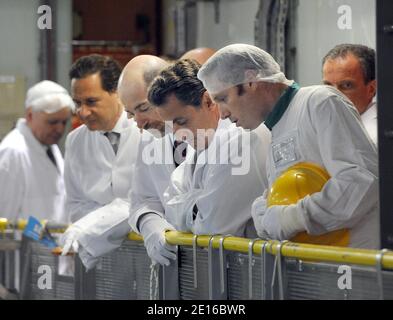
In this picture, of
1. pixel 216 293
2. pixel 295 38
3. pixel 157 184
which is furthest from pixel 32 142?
pixel 216 293

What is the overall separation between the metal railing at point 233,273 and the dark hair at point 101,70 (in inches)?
30.5

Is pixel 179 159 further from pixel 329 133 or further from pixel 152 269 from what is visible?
pixel 329 133

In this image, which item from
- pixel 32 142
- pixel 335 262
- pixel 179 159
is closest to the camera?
pixel 335 262

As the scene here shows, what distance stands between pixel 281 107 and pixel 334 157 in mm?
297

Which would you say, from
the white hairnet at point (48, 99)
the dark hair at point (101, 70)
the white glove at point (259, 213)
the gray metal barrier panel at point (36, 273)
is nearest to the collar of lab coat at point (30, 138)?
the white hairnet at point (48, 99)

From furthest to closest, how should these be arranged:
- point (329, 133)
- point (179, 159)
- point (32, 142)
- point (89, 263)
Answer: point (32, 142) → point (89, 263) → point (179, 159) → point (329, 133)

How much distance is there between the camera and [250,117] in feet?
11.6

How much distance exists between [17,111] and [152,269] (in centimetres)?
333

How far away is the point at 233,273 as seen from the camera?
12.1 feet

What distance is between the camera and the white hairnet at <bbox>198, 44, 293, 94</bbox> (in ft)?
11.6

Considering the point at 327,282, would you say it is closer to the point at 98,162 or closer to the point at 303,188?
the point at 303,188

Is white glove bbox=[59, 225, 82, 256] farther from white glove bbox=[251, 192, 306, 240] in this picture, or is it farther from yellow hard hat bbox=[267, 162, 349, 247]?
yellow hard hat bbox=[267, 162, 349, 247]

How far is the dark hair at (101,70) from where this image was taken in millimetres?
5137

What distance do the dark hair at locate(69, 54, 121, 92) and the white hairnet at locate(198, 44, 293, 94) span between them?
1.53 m
